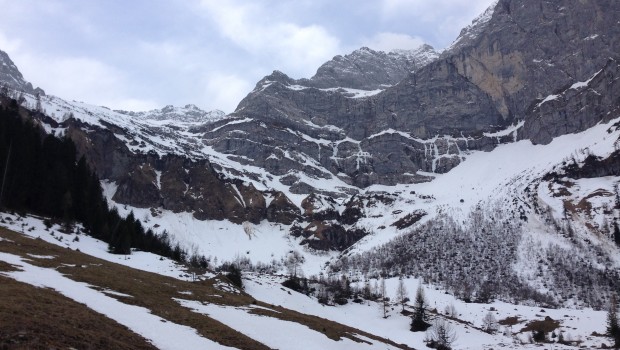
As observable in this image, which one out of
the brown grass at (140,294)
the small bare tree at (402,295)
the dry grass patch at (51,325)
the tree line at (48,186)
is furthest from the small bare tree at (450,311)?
the dry grass patch at (51,325)

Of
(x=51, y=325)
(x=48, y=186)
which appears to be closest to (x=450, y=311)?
(x=48, y=186)

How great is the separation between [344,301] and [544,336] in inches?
1536

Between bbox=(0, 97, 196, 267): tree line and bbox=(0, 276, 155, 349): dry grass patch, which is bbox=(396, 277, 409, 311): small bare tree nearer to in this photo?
Answer: bbox=(0, 97, 196, 267): tree line

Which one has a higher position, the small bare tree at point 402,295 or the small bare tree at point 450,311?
the small bare tree at point 402,295

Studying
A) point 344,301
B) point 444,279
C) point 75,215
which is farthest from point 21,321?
point 444,279

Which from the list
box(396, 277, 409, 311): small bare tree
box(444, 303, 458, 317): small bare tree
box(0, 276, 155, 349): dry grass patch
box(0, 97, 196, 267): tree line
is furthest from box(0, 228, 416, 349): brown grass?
box(444, 303, 458, 317): small bare tree

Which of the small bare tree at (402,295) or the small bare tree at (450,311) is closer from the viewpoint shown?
the small bare tree at (450,311)

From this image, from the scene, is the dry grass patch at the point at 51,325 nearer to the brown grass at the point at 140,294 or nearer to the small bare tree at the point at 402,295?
the brown grass at the point at 140,294

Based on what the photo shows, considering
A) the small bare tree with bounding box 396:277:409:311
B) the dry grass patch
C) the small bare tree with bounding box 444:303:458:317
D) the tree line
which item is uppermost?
the tree line

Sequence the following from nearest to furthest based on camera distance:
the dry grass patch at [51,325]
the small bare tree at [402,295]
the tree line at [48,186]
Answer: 1. the dry grass patch at [51,325]
2. the tree line at [48,186]
3. the small bare tree at [402,295]

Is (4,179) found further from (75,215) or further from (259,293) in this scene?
(259,293)

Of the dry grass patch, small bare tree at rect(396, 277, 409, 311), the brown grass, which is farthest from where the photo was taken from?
small bare tree at rect(396, 277, 409, 311)

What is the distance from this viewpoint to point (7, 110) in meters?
83.6

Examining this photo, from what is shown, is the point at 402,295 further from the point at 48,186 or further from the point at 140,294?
the point at 140,294
